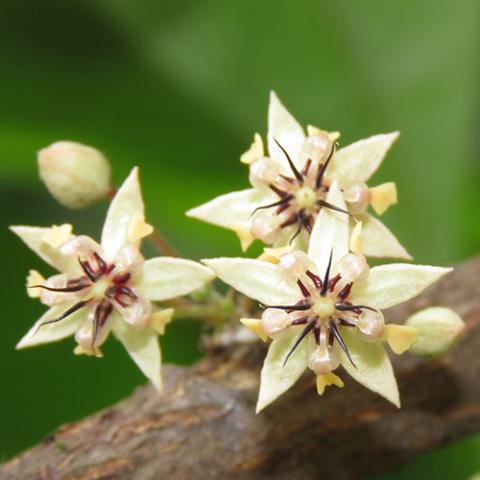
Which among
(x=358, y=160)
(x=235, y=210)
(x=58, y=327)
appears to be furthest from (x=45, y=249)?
(x=358, y=160)

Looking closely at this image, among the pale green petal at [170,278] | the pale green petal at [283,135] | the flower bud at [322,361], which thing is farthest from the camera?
the pale green petal at [283,135]

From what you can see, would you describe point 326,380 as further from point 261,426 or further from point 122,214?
point 122,214

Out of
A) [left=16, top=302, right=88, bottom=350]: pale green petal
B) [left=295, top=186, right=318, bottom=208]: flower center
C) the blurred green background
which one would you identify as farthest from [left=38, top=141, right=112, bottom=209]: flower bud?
the blurred green background

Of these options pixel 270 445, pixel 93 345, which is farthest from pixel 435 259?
pixel 93 345

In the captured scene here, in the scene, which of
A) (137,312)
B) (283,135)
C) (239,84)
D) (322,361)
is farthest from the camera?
(239,84)

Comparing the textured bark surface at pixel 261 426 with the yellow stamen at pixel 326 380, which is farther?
the textured bark surface at pixel 261 426

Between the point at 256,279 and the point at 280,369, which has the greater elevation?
the point at 256,279

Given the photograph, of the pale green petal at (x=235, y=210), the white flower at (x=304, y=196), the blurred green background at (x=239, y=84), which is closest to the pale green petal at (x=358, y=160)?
the white flower at (x=304, y=196)

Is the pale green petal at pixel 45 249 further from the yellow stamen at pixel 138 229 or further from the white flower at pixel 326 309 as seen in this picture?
the white flower at pixel 326 309

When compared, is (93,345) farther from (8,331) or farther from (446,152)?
(446,152)
